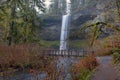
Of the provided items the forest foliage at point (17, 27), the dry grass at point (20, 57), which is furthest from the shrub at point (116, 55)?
the forest foliage at point (17, 27)

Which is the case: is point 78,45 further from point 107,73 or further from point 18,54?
point 107,73

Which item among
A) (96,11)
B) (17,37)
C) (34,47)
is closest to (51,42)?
(96,11)

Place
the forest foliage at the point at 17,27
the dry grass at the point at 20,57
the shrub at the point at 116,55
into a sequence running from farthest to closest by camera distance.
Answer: the forest foliage at the point at 17,27 < the dry grass at the point at 20,57 < the shrub at the point at 116,55

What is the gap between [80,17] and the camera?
56375mm

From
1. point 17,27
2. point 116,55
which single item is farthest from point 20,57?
point 17,27

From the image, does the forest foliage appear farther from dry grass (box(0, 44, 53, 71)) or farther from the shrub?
the shrub

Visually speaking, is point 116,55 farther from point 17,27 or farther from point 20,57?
point 17,27

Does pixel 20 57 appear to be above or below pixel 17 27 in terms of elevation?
below

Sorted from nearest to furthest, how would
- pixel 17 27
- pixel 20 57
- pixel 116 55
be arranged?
1. pixel 116 55
2. pixel 20 57
3. pixel 17 27

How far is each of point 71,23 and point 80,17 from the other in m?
2.34

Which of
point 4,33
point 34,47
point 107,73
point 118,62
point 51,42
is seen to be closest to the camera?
point 118,62

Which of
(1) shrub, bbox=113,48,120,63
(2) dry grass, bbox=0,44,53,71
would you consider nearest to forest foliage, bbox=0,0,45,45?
(2) dry grass, bbox=0,44,53,71

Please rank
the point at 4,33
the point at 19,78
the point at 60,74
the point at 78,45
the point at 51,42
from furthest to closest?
the point at 51,42, the point at 78,45, the point at 4,33, the point at 19,78, the point at 60,74

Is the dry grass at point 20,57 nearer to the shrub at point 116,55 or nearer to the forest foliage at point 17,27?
the shrub at point 116,55
